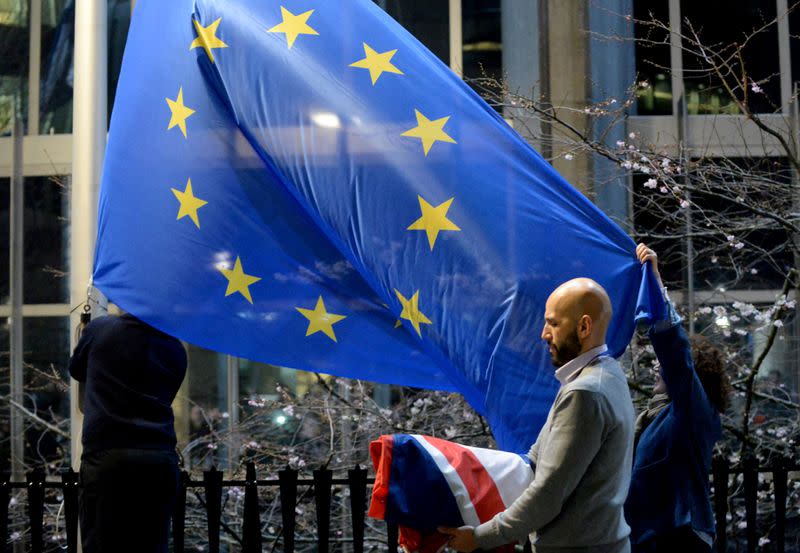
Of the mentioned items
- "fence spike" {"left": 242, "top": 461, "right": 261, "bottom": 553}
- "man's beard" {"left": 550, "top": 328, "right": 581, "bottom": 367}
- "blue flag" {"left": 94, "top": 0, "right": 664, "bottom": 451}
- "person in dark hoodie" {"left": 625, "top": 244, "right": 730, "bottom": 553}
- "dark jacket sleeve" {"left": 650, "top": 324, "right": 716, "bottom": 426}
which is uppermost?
"blue flag" {"left": 94, "top": 0, "right": 664, "bottom": 451}

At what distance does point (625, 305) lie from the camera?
4352 millimetres

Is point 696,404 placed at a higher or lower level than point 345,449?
higher

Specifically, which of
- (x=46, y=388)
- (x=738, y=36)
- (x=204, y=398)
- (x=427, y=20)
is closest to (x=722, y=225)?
(x=738, y=36)

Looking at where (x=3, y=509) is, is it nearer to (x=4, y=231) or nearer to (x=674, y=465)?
(x=674, y=465)

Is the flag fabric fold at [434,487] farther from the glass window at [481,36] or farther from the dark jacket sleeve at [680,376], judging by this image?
the glass window at [481,36]

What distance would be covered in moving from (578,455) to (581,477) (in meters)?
0.09

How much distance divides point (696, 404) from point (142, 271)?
7.48ft

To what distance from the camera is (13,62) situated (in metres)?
10.7

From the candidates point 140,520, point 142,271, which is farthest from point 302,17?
point 140,520

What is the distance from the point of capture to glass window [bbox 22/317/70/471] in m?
9.41

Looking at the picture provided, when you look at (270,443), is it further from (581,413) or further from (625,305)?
(581,413)

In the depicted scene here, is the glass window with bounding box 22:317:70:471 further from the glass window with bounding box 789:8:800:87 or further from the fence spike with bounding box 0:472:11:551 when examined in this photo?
the glass window with bounding box 789:8:800:87

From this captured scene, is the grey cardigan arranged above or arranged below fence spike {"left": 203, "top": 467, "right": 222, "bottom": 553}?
above

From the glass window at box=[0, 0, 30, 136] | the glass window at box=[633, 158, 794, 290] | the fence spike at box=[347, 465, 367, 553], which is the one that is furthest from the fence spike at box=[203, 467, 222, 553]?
the glass window at box=[0, 0, 30, 136]
